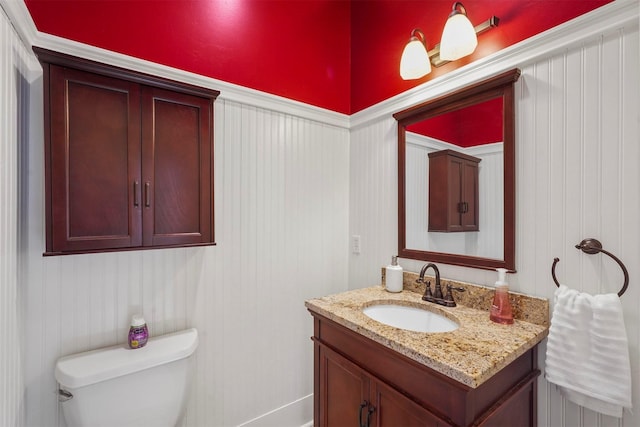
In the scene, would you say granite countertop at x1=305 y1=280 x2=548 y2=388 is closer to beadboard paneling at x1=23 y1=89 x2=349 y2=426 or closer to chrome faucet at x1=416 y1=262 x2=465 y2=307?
chrome faucet at x1=416 y1=262 x2=465 y2=307

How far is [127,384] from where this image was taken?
120 cm

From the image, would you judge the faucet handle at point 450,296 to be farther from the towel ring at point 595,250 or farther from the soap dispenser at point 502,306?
the towel ring at point 595,250

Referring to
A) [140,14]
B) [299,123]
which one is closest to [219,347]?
[299,123]

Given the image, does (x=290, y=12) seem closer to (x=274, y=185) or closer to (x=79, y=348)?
(x=274, y=185)

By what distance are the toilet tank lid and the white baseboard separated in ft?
2.30

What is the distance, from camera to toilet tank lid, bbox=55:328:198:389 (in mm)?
1118

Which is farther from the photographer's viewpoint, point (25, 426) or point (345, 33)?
point (345, 33)

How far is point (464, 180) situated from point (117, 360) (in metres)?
1.73

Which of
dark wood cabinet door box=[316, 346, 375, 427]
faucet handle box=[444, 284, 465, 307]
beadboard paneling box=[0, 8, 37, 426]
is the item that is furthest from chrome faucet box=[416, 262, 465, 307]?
→ beadboard paneling box=[0, 8, 37, 426]

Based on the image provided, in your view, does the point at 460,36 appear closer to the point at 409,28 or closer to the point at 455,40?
the point at 455,40

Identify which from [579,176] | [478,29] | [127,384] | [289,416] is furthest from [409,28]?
[289,416]

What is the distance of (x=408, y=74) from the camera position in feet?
5.00

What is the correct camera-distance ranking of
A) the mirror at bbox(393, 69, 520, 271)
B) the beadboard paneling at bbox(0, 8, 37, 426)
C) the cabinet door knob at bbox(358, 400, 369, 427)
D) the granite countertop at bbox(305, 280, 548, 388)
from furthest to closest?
1. the mirror at bbox(393, 69, 520, 271)
2. the cabinet door knob at bbox(358, 400, 369, 427)
3. the beadboard paneling at bbox(0, 8, 37, 426)
4. the granite countertop at bbox(305, 280, 548, 388)

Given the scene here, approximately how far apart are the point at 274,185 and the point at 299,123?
44 cm
